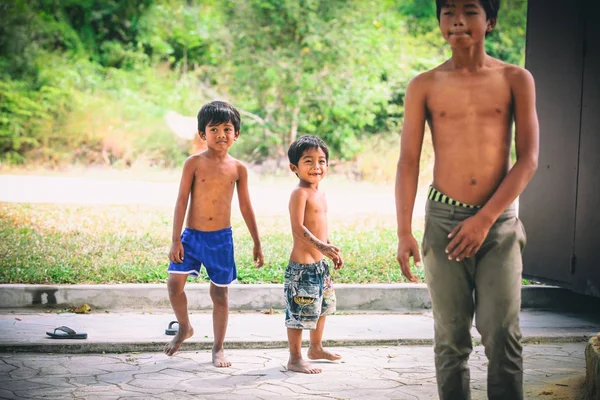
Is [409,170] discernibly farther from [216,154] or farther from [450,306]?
[216,154]

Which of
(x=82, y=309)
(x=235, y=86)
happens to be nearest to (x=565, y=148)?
(x=82, y=309)

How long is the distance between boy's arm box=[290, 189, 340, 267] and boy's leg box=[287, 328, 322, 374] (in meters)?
0.57

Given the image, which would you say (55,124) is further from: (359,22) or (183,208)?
(183,208)

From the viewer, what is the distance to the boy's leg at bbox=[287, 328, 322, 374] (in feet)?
18.1

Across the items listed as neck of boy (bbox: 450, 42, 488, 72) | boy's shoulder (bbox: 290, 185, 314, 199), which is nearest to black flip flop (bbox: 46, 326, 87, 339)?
boy's shoulder (bbox: 290, 185, 314, 199)

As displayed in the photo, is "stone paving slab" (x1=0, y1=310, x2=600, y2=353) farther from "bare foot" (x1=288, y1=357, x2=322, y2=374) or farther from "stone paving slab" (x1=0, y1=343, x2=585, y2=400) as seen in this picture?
"bare foot" (x1=288, y1=357, x2=322, y2=374)

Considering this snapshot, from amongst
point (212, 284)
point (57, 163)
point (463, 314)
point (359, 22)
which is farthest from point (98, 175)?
point (463, 314)

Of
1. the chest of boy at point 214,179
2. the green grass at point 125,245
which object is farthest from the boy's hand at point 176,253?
the green grass at point 125,245

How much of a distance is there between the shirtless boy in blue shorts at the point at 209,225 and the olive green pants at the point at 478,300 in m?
2.37

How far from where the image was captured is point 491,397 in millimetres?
3576

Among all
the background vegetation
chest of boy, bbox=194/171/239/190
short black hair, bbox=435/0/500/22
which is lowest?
chest of boy, bbox=194/171/239/190

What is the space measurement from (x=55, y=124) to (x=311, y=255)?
13.1 meters

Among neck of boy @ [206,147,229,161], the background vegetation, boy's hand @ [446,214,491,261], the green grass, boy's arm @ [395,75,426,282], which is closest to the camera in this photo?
boy's hand @ [446,214,491,261]

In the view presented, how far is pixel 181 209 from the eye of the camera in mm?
5785
